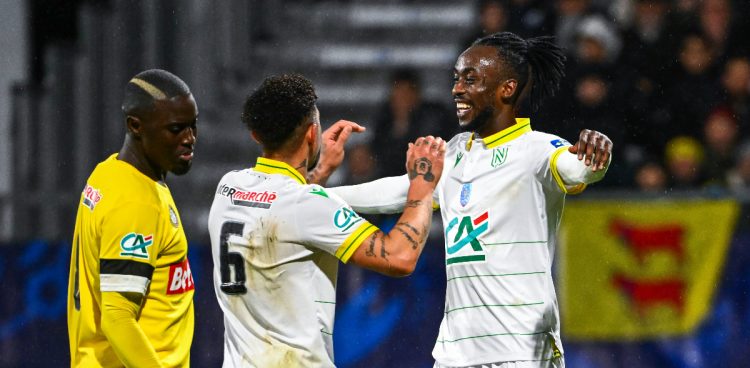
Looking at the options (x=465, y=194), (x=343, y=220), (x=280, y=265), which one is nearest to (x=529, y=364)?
(x=465, y=194)

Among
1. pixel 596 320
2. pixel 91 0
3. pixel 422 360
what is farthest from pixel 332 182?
pixel 91 0

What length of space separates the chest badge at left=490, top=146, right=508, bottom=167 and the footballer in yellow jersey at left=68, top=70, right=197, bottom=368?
3.94 feet

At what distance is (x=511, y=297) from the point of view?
4.58m

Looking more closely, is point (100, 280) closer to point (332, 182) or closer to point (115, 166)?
point (115, 166)

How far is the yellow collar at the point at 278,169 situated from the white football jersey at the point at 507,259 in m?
0.73

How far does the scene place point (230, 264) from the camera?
168 inches

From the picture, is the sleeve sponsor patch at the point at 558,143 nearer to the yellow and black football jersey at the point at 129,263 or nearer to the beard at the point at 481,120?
the beard at the point at 481,120

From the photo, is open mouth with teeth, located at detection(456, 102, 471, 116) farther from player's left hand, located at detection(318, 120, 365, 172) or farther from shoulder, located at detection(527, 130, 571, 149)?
player's left hand, located at detection(318, 120, 365, 172)

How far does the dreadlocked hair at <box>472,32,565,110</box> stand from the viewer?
4.81 m

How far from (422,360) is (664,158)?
2.23 metres

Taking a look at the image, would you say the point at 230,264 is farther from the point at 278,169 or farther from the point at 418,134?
the point at 418,134

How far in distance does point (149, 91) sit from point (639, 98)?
485 cm

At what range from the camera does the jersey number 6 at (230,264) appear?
4246 mm

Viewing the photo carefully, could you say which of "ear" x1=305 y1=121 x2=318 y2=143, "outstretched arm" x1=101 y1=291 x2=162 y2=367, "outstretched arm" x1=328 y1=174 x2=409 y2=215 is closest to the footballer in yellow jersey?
"outstretched arm" x1=101 y1=291 x2=162 y2=367
